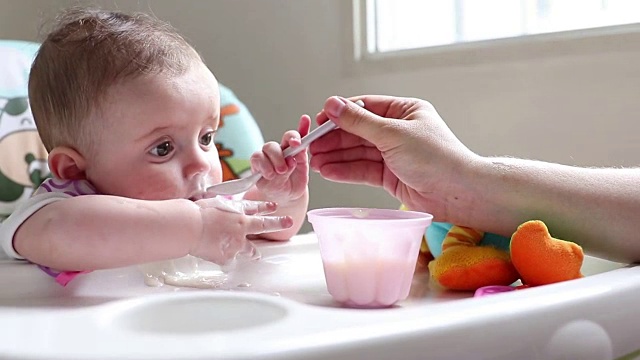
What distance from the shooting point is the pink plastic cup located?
1.92 ft

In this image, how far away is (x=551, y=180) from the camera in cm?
69

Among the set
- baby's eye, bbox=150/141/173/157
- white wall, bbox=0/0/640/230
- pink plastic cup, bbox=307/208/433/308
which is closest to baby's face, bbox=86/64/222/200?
baby's eye, bbox=150/141/173/157

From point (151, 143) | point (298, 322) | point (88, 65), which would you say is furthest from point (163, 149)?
point (298, 322)

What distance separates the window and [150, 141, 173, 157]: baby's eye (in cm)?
82

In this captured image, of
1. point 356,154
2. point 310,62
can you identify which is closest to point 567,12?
point 310,62

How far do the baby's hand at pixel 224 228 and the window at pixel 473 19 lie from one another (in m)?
0.88

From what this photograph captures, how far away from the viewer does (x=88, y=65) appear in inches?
31.6

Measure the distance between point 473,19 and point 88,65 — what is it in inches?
36.1

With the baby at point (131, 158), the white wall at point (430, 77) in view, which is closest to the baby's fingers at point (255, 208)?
the baby at point (131, 158)

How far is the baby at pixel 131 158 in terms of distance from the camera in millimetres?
651

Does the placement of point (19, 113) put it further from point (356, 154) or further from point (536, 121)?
point (536, 121)

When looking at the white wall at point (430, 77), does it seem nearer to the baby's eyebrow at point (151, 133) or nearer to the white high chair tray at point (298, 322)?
the white high chair tray at point (298, 322)

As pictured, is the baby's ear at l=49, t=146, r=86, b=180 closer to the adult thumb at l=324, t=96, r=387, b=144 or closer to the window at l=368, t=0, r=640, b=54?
the adult thumb at l=324, t=96, r=387, b=144

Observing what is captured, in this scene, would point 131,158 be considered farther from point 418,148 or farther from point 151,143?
point 418,148
